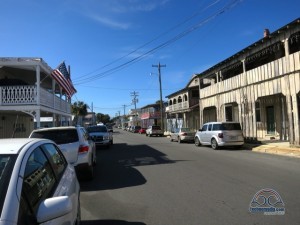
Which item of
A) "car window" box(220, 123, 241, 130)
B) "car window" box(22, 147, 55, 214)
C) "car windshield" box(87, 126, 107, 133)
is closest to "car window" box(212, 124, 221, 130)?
"car window" box(220, 123, 241, 130)

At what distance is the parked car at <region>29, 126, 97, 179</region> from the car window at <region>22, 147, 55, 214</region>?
625 centimetres

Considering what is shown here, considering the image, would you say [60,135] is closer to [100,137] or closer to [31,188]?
[31,188]

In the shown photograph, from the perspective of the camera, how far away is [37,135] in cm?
1077

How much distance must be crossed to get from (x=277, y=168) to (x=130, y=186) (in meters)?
5.63

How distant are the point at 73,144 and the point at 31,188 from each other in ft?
24.5

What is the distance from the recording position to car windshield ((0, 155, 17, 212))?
2837 millimetres

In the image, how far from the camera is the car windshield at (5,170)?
2837mm

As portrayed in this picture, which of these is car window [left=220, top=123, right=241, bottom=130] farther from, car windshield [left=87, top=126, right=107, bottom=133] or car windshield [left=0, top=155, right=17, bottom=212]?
car windshield [left=0, top=155, right=17, bottom=212]

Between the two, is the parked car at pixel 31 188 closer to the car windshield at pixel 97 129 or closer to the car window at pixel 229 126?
the car window at pixel 229 126

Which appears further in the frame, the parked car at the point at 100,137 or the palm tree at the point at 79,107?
the palm tree at the point at 79,107

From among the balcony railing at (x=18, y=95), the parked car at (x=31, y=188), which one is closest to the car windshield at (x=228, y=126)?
the balcony railing at (x=18, y=95)

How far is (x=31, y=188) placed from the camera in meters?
3.24

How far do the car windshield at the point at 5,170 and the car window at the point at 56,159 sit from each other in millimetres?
1061

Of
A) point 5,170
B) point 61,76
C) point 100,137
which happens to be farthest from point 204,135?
point 5,170
